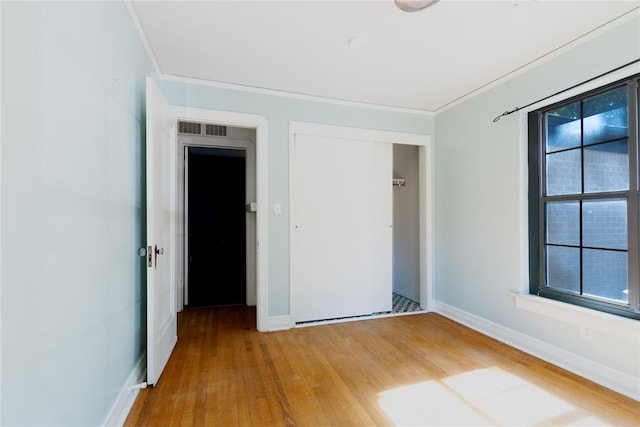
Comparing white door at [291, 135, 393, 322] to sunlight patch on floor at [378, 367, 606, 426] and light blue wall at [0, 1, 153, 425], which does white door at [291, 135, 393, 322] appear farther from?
light blue wall at [0, 1, 153, 425]

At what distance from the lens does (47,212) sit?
1.06m

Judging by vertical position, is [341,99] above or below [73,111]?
above

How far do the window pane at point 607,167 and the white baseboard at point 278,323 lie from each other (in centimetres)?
277

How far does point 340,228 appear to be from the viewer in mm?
3455

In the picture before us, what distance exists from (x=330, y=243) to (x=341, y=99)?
1582mm

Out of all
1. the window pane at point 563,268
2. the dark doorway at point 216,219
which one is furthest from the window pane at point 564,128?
the dark doorway at point 216,219

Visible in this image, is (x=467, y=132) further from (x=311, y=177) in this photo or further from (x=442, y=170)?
(x=311, y=177)

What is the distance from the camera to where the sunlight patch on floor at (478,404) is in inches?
67.8

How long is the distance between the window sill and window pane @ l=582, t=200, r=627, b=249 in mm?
472

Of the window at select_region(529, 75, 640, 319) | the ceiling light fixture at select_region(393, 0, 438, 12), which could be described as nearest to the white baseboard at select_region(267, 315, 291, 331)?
the window at select_region(529, 75, 640, 319)

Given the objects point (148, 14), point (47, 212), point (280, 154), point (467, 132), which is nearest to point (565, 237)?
point (467, 132)

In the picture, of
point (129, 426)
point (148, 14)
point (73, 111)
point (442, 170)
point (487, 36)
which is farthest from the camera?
point (442, 170)

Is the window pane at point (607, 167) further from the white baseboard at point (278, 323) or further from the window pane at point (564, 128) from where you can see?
the white baseboard at point (278, 323)

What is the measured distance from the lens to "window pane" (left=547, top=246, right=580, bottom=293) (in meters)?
2.35
